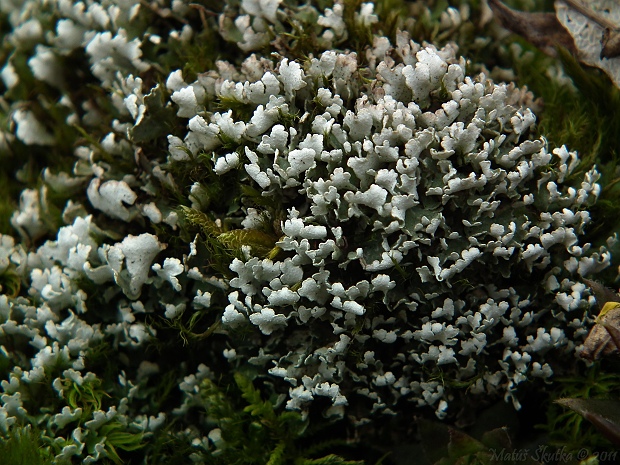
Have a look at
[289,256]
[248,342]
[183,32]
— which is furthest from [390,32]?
[248,342]

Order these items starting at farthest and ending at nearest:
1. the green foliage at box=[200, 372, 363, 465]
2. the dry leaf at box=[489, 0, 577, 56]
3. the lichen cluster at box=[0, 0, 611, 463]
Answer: the dry leaf at box=[489, 0, 577, 56] < the green foliage at box=[200, 372, 363, 465] < the lichen cluster at box=[0, 0, 611, 463]

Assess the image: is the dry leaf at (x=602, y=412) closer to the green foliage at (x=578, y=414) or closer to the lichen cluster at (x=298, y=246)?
the green foliage at (x=578, y=414)

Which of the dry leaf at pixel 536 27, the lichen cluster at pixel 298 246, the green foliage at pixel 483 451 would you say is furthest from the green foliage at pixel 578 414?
the dry leaf at pixel 536 27

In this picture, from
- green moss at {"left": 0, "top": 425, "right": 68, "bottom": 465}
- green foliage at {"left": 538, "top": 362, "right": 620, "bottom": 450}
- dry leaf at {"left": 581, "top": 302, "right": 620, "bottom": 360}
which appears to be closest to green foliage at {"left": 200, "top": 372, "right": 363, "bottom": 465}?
green moss at {"left": 0, "top": 425, "right": 68, "bottom": 465}

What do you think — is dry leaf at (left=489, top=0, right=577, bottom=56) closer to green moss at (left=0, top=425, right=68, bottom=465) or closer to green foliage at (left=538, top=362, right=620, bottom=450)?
green foliage at (left=538, top=362, right=620, bottom=450)

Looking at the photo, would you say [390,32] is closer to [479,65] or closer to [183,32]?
[479,65]

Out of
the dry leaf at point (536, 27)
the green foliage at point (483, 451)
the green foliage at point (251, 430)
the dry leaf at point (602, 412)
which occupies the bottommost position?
the green foliage at point (251, 430)

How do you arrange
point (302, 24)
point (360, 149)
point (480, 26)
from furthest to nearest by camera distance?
1. point (480, 26)
2. point (302, 24)
3. point (360, 149)

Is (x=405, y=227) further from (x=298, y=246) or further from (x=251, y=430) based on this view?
(x=251, y=430)
